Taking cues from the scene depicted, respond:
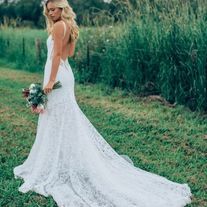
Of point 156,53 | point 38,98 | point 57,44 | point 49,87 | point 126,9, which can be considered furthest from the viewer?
point 126,9

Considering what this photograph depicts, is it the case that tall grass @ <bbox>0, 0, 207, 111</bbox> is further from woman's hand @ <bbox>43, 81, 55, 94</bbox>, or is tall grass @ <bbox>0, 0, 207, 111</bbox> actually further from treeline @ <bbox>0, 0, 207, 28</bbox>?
woman's hand @ <bbox>43, 81, 55, 94</bbox>

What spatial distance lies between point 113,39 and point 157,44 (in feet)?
5.87

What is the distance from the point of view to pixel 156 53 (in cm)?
1002

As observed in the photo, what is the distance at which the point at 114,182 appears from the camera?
18.2 ft

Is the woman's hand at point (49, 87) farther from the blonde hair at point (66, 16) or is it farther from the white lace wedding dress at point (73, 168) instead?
the blonde hair at point (66, 16)

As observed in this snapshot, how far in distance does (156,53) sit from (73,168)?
4.79 meters

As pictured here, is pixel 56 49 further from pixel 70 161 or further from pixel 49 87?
pixel 70 161

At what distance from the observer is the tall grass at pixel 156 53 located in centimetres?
942

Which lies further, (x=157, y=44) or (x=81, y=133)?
(x=157, y=44)

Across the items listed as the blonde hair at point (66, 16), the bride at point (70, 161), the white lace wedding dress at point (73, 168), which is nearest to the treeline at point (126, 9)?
the blonde hair at point (66, 16)

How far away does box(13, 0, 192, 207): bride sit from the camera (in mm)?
5391

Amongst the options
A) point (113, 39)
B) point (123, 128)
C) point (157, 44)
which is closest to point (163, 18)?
point (157, 44)

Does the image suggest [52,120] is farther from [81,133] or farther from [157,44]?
[157,44]

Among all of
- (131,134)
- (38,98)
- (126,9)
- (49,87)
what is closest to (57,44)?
(49,87)
